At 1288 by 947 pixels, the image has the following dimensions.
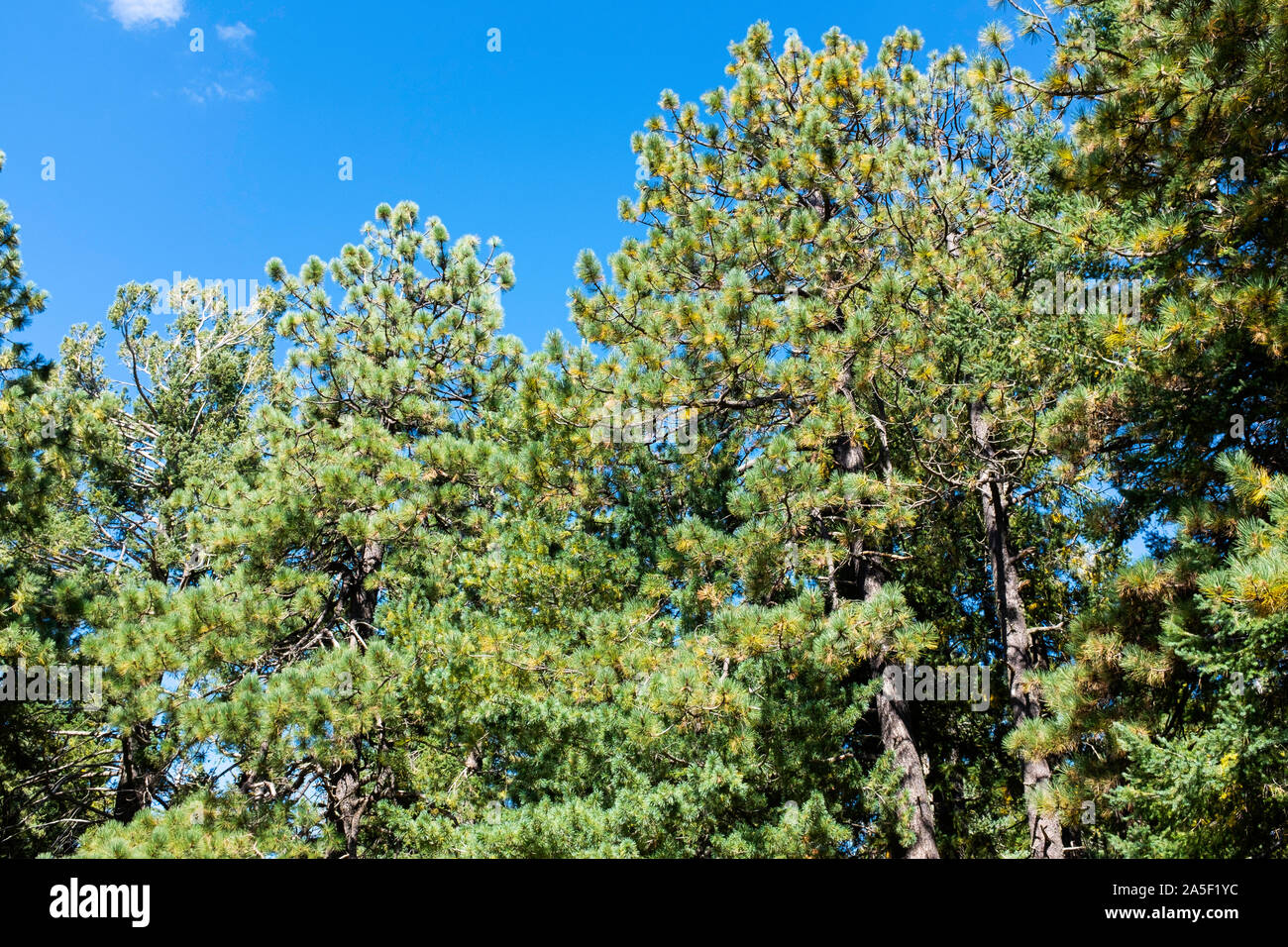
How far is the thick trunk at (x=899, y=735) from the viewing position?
22.5ft

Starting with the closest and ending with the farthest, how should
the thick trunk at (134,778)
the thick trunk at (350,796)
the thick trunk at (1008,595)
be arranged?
the thick trunk at (1008,595)
the thick trunk at (350,796)
the thick trunk at (134,778)

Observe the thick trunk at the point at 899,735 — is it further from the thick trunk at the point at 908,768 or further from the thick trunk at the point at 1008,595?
the thick trunk at the point at 1008,595

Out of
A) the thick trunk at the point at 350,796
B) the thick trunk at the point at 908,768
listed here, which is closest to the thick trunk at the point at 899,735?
the thick trunk at the point at 908,768

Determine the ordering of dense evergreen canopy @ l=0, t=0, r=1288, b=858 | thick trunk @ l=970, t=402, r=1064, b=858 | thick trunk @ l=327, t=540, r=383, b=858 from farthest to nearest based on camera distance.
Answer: thick trunk @ l=327, t=540, r=383, b=858 < thick trunk @ l=970, t=402, r=1064, b=858 < dense evergreen canopy @ l=0, t=0, r=1288, b=858

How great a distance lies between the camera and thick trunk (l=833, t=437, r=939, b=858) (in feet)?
22.5

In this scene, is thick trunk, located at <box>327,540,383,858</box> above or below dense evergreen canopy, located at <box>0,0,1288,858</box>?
below

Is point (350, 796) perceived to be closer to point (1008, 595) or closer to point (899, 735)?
point (899, 735)

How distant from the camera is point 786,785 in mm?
6559

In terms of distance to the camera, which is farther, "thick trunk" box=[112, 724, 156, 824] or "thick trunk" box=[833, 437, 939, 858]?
"thick trunk" box=[112, 724, 156, 824]

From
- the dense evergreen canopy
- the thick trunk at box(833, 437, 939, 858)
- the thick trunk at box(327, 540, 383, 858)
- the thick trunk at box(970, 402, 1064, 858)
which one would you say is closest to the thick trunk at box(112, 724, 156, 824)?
the dense evergreen canopy

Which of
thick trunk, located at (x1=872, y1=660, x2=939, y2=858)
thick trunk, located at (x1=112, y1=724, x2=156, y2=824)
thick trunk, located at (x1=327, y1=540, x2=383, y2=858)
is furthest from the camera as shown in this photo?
thick trunk, located at (x1=112, y1=724, x2=156, y2=824)

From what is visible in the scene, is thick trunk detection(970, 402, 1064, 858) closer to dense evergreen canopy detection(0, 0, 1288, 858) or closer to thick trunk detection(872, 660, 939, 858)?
dense evergreen canopy detection(0, 0, 1288, 858)
